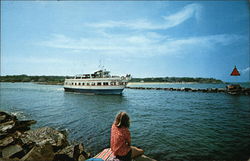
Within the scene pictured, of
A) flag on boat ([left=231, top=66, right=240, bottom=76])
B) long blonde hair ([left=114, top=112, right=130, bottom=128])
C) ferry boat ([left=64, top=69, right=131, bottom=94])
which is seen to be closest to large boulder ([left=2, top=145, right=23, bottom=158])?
long blonde hair ([left=114, top=112, right=130, bottom=128])

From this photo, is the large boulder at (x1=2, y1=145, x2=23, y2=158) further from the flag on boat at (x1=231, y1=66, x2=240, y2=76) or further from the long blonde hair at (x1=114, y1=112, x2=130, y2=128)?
the flag on boat at (x1=231, y1=66, x2=240, y2=76)

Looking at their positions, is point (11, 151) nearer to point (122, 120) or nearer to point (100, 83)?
point (122, 120)

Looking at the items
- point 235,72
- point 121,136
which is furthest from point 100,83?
point 121,136

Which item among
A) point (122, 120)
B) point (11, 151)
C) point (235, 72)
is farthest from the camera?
point (235, 72)

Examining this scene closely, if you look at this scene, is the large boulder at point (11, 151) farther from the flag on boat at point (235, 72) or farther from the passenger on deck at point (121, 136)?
the flag on boat at point (235, 72)

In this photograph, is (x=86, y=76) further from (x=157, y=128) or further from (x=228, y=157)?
(x=228, y=157)

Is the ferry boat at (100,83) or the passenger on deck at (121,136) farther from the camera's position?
the ferry boat at (100,83)

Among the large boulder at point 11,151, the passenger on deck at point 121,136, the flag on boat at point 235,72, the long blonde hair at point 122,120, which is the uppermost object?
the flag on boat at point 235,72

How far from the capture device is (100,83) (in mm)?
39531

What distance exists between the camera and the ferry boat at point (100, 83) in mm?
38312

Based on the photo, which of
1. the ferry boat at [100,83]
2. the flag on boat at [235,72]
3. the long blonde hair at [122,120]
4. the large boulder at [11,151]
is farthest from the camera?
the ferry boat at [100,83]

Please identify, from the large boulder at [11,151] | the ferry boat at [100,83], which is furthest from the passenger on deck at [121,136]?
the ferry boat at [100,83]

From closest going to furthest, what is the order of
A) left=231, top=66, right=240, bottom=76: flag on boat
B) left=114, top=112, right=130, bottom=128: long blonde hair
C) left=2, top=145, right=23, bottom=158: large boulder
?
left=114, top=112, right=130, bottom=128: long blonde hair, left=2, top=145, right=23, bottom=158: large boulder, left=231, top=66, right=240, bottom=76: flag on boat

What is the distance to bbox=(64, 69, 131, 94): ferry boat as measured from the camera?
3831 cm
